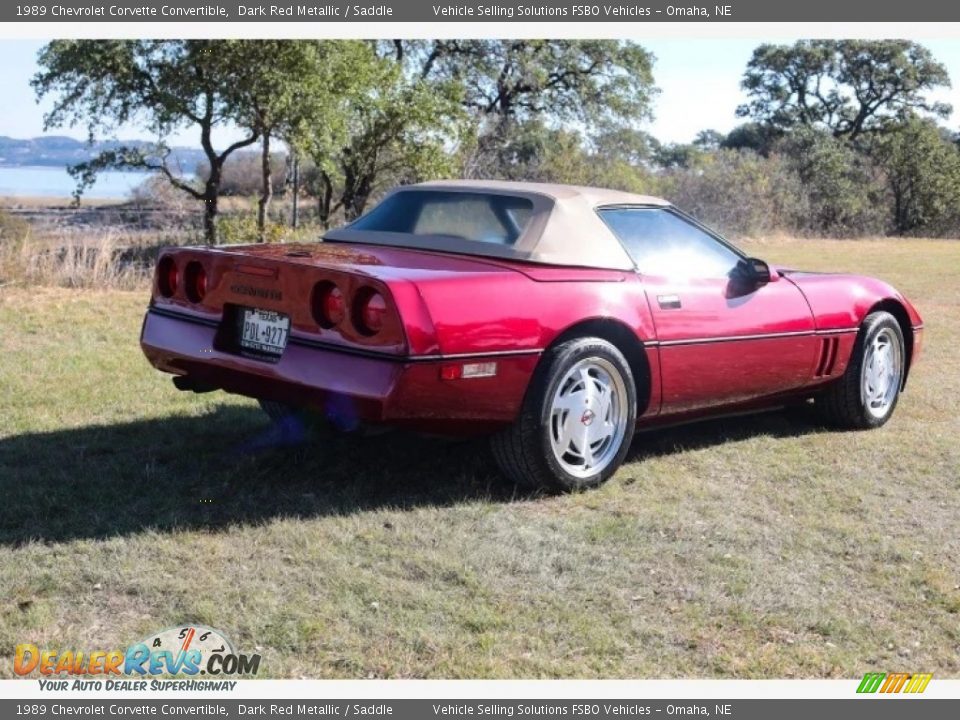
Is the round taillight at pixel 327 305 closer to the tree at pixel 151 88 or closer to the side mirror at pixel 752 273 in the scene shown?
the side mirror at pixel 752 273

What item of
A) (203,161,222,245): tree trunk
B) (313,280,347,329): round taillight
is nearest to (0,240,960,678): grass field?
(313,280,347,329): round taillight

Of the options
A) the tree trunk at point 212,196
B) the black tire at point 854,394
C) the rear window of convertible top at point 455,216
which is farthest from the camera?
the tree trunk at point 212,196

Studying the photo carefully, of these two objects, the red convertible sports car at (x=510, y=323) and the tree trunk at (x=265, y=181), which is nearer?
the red convertible sports car at (x=510, y=323)

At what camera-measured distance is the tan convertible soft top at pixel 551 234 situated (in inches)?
207

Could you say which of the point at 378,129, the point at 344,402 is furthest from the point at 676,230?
the point at 378,129

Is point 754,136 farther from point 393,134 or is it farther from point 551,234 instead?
point 551,234

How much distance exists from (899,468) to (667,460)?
3.84 feet

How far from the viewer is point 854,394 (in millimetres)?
6676

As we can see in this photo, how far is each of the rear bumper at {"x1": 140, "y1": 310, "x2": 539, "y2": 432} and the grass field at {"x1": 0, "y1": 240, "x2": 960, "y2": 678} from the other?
42 cm

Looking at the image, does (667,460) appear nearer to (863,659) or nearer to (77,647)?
(863,659)

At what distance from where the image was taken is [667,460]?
589cm

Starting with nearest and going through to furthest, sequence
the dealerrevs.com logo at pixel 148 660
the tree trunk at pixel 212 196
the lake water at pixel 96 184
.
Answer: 1. the dealerrevs.com logo at pixel 148 660
2. the lake water at pixel 96 184
3. the tree trunk at pixel 212 196

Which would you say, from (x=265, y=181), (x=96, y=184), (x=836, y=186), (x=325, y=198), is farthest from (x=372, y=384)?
(x=836, y=186)
